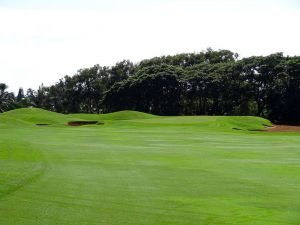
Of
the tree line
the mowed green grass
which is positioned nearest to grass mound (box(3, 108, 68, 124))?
the tree line

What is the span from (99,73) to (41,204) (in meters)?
121

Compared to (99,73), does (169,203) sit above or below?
below

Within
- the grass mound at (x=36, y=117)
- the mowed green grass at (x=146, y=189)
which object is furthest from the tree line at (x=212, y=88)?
the mowed green grass at (x=146, y=189)

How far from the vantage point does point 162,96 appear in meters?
95.9

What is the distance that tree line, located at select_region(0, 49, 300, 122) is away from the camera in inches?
3209

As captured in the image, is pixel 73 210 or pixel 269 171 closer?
pixel 73 210

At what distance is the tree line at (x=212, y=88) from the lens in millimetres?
81500

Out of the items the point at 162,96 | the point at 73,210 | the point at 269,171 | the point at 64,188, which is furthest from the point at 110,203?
the point at 162,96

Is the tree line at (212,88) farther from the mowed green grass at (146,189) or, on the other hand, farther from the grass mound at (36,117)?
the mowed green grass at (146,189)

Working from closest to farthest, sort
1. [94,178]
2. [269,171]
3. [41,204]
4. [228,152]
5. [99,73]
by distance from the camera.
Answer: [41,204], [94,178], [269,171], [228,152], [99,73]

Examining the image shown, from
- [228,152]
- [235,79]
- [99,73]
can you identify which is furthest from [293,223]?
[99,73]

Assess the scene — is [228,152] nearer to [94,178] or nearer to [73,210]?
[94,178]

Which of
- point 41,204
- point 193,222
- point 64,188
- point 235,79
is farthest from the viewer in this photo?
point 235,79

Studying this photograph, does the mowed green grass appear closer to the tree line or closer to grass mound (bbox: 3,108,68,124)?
grass mound (bbox: 3,108,68,124)
